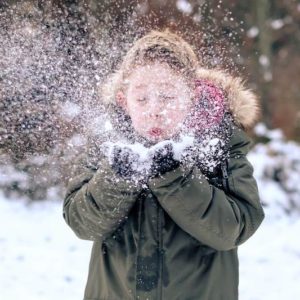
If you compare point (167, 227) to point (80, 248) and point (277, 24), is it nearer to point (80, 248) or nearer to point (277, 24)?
point (80, 248)

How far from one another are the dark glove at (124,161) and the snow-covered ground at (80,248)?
7.54 ft

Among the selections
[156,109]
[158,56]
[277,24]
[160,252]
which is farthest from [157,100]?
[277,24]

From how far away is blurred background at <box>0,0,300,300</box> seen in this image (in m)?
3.29

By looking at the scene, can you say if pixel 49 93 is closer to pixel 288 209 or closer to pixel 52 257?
pixel 52 257

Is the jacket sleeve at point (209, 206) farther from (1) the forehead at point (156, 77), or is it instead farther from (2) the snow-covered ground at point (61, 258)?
(2) the snow-covered ground at point (61, 258)

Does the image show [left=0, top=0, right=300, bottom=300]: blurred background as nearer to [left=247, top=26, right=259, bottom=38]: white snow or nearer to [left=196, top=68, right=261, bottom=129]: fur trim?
[left=247, top=26, right=259, bottom=38]: white snow

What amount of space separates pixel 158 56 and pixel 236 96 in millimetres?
332

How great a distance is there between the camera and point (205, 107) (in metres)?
1.72

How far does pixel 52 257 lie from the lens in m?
4.27

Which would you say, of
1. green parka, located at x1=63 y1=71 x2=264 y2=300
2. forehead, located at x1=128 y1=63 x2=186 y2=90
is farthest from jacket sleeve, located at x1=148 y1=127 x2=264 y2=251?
forehead, located at x1=128 y1=63 x2=186 y2=90

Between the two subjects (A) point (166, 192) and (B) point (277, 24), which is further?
(B) point (277, 24)

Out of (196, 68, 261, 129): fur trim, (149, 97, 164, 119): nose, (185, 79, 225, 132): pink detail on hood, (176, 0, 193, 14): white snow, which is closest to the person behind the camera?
(149, 97, 164, 119): nose

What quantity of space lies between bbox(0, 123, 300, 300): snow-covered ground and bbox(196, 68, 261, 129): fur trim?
197 cm

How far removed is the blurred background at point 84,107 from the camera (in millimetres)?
3295
